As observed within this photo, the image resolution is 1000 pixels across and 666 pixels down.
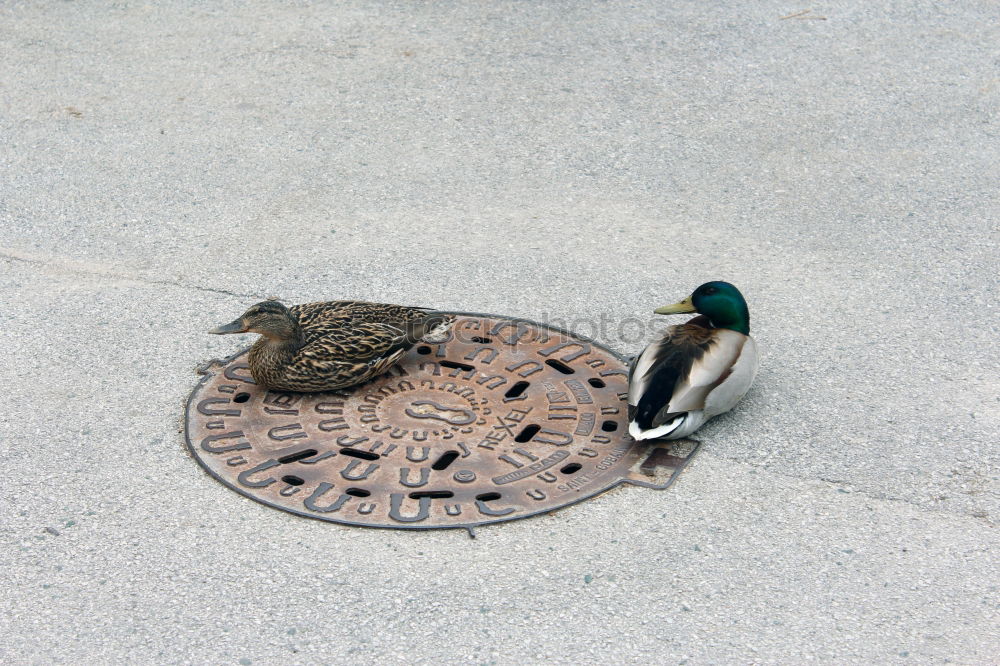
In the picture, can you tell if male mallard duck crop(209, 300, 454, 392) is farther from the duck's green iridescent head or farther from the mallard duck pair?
the duck's green iridescent head

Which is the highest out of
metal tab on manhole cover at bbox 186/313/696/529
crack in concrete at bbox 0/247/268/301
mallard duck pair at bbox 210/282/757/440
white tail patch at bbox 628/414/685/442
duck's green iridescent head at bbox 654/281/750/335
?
duck's green iridescent head at bbox 654/281/750/335

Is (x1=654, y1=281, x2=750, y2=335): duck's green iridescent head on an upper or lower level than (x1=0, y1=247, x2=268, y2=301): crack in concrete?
upper

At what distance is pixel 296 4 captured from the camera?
8.80 metres

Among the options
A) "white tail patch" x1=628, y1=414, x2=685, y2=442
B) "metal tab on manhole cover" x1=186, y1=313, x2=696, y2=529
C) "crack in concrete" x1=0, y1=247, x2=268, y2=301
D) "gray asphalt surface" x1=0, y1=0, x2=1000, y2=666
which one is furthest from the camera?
"crack in concrete" x1=0, y1=247, x2=268, y2=301

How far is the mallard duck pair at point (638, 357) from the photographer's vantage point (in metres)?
4.35

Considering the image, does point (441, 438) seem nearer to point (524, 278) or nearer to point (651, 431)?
point (651, 431)

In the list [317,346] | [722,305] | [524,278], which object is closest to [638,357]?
[722,305]

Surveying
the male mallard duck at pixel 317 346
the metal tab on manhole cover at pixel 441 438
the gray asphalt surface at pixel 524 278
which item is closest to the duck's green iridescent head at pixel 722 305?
the gray asphalt surface at pixel 524 278

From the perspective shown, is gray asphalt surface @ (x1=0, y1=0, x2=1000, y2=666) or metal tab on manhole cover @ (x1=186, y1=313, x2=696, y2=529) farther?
metal tab on manhole cover @ (x1=186, y1=313, x2=696, y2=529)

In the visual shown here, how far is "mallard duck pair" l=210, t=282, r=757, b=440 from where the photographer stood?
4.35m

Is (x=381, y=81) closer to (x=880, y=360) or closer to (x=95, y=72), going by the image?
(x=95, y=72)

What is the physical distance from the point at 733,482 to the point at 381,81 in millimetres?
4512

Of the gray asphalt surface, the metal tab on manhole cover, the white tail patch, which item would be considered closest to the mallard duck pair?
the white tail patch

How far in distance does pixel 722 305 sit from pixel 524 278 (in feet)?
4.39
